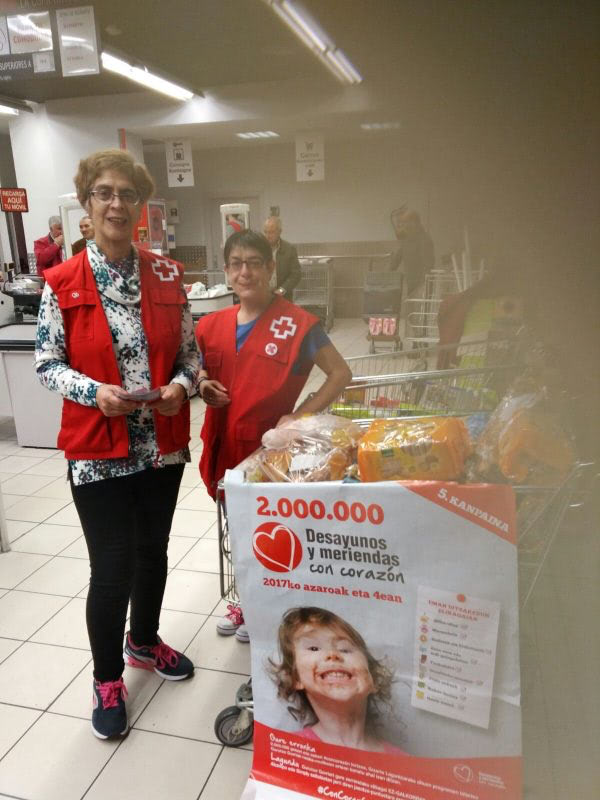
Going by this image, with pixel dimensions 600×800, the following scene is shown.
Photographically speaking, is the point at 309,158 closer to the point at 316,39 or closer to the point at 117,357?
the point at 316,39

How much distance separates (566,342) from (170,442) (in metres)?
1.04

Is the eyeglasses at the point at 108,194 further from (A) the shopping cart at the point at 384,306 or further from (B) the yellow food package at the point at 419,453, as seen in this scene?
(B) the yellow food package at the point at 419,453

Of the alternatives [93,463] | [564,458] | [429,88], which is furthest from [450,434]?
[93,463]

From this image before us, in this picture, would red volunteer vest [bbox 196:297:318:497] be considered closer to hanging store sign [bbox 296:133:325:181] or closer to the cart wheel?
hanging store sign [bbox 296:133:325:181]

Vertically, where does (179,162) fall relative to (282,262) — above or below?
above

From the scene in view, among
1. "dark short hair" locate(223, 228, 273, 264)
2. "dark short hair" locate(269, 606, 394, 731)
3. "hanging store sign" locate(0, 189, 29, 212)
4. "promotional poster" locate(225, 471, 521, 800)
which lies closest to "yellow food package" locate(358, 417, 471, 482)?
"promotional poster" locate(225, 471, 521, 800)

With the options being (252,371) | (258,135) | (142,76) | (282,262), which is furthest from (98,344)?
(258,135)

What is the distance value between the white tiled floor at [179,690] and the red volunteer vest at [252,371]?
0.17 metres

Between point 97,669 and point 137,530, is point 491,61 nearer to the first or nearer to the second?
point 137,530

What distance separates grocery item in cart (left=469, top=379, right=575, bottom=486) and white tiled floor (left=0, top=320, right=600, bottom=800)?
186mm

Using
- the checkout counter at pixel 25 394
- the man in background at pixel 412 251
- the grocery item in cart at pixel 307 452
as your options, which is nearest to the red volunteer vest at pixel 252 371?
the grocery item in cart at pixel 307 452

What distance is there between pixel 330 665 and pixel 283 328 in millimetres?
882

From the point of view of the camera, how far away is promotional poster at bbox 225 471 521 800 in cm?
108

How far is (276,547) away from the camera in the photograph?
1200mm
